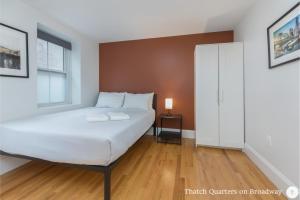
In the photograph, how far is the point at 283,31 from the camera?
5.37ft

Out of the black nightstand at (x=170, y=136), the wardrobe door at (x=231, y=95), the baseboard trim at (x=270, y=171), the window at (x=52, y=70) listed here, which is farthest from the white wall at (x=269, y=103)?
the window at (x=52, y=70)

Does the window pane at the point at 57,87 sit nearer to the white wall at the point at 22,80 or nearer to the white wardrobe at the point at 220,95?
the white wall at the point at 22,80

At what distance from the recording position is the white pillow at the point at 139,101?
343 centimetres

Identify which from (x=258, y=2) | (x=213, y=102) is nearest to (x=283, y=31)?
(x=258, y=2)

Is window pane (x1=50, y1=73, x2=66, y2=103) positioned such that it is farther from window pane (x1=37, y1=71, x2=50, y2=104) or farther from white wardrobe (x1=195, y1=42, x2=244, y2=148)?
white wardrobe (x1=195, y1=42, x2=244, y2=148)

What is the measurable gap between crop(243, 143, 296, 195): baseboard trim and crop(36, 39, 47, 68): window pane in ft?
12.3

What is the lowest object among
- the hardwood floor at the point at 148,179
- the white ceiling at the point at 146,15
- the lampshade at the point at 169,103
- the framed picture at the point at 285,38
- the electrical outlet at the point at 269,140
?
the hardwood floor at the point at 148,179

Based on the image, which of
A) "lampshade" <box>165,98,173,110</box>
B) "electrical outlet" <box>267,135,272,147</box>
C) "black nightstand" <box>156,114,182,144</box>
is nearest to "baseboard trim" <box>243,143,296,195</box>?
"electrical outlet" <box>267,135,272,147</box>

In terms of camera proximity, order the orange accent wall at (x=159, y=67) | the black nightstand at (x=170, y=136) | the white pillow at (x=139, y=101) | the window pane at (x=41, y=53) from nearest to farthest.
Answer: the window pane at (x=41, y=53) → the black nightstand at (x=170, y=136) → the white pillow at (x=139, y=101) → the orange accent wall at (x=159, y=67)

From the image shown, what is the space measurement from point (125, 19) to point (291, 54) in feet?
7.84

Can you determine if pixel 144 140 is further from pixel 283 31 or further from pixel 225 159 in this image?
pixel 283 31

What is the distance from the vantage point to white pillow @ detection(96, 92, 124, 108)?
3.64 meters

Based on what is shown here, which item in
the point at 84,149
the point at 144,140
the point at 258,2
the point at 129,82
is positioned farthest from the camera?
the point at 129,82

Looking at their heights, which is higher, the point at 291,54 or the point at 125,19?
the point at 125,19
